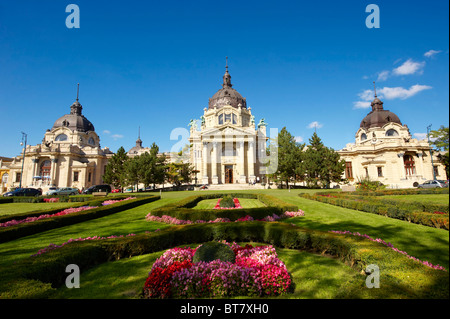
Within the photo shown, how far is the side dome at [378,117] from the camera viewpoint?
→ 53312 millimetres

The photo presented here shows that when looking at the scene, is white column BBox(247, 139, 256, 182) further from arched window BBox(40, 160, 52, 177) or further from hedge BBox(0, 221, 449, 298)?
arched window BBox(40, 160, 52, 177)

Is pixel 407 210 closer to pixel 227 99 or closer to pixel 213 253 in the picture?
pixel 213 253

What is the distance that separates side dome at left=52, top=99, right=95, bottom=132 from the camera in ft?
182

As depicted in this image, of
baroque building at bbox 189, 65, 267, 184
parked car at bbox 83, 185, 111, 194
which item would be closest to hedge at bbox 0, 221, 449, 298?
parked car at bbox 83, 185, 111, 194

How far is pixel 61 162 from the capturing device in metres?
47.2

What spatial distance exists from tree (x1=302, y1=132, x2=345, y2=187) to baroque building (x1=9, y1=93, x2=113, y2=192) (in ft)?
146

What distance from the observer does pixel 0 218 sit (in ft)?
38.1

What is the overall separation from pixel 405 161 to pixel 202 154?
40335 mm

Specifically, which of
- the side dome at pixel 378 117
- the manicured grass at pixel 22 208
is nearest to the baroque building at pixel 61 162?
the manicured grass at pixel 22 208

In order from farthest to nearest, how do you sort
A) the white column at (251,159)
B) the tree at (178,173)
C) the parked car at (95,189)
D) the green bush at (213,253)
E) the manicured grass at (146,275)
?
the white column at (251,159) < the tree at (178,173) < the parked car at (95,189) < the green bush at (213,253) < the manicured grass at (146,275)

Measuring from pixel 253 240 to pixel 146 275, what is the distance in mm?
4422

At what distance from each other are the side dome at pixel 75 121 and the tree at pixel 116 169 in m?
21.1

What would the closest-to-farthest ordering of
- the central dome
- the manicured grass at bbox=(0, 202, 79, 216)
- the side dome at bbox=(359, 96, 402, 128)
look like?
1. the manicured grass at bbox=(0, 202, 79, 216)
2. the side dome at bbox=(359, 96, 402, 128)
3. the central dome

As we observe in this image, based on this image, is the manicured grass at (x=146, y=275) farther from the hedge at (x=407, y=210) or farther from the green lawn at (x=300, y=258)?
the hedge at (x=407, y=210)
